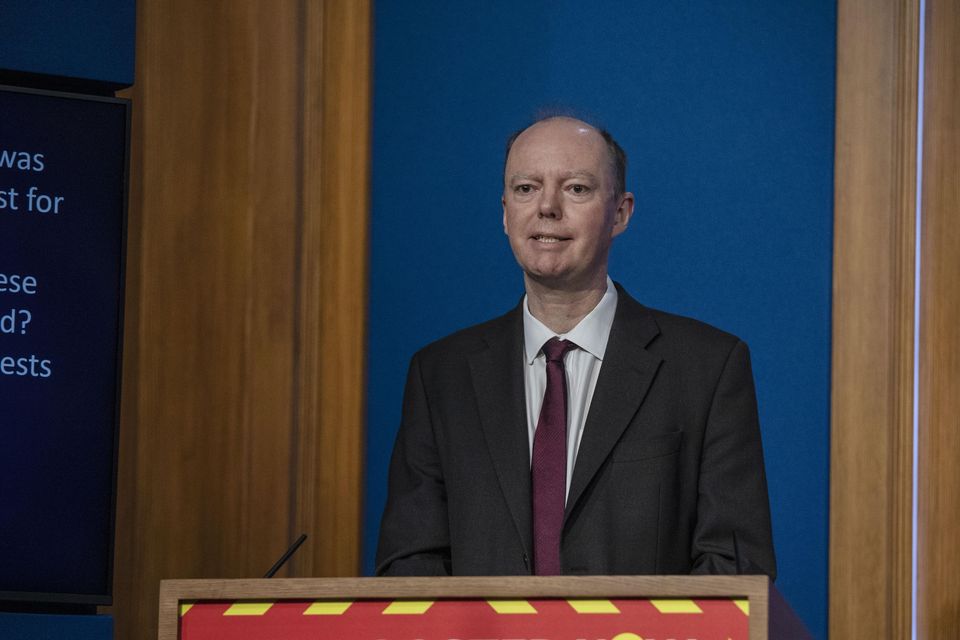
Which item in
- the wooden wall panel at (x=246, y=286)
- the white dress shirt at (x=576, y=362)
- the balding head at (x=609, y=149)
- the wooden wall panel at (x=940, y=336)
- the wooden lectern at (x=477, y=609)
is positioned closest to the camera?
the wooden lectern at (x=477, y=609)

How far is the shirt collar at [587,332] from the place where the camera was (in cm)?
242

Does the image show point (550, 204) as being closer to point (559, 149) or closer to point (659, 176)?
point (559, 149)

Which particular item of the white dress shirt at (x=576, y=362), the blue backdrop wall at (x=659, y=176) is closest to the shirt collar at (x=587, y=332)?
the white dress shirt at (x=576, y=362)

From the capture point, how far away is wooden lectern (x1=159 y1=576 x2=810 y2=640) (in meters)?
1.43

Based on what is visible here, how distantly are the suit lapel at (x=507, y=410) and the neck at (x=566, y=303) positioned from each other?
0.20 ft

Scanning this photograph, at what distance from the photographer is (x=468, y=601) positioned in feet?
4.75

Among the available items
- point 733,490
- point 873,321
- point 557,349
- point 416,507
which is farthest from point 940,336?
point 416,507

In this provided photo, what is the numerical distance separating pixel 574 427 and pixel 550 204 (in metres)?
0.40

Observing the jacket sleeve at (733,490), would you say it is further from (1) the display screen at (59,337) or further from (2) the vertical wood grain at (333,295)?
(1) the display screen at (59,337)

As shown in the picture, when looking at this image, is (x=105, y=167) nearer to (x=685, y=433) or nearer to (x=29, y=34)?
(x=29, y=34)

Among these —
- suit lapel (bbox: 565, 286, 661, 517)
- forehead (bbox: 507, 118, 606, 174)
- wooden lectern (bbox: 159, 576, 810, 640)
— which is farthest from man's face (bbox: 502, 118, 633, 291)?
wooden lectern (bbox: 159, 576, 810, 640)

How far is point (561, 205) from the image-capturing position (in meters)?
2.44

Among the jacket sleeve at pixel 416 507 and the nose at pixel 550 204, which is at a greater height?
the nose at pixel 550 204

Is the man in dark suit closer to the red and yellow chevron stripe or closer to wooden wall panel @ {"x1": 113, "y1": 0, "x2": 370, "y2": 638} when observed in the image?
wooden wall panel @ {"x1": 113, "y1": 0, "x2": 370, "y2": 638}
